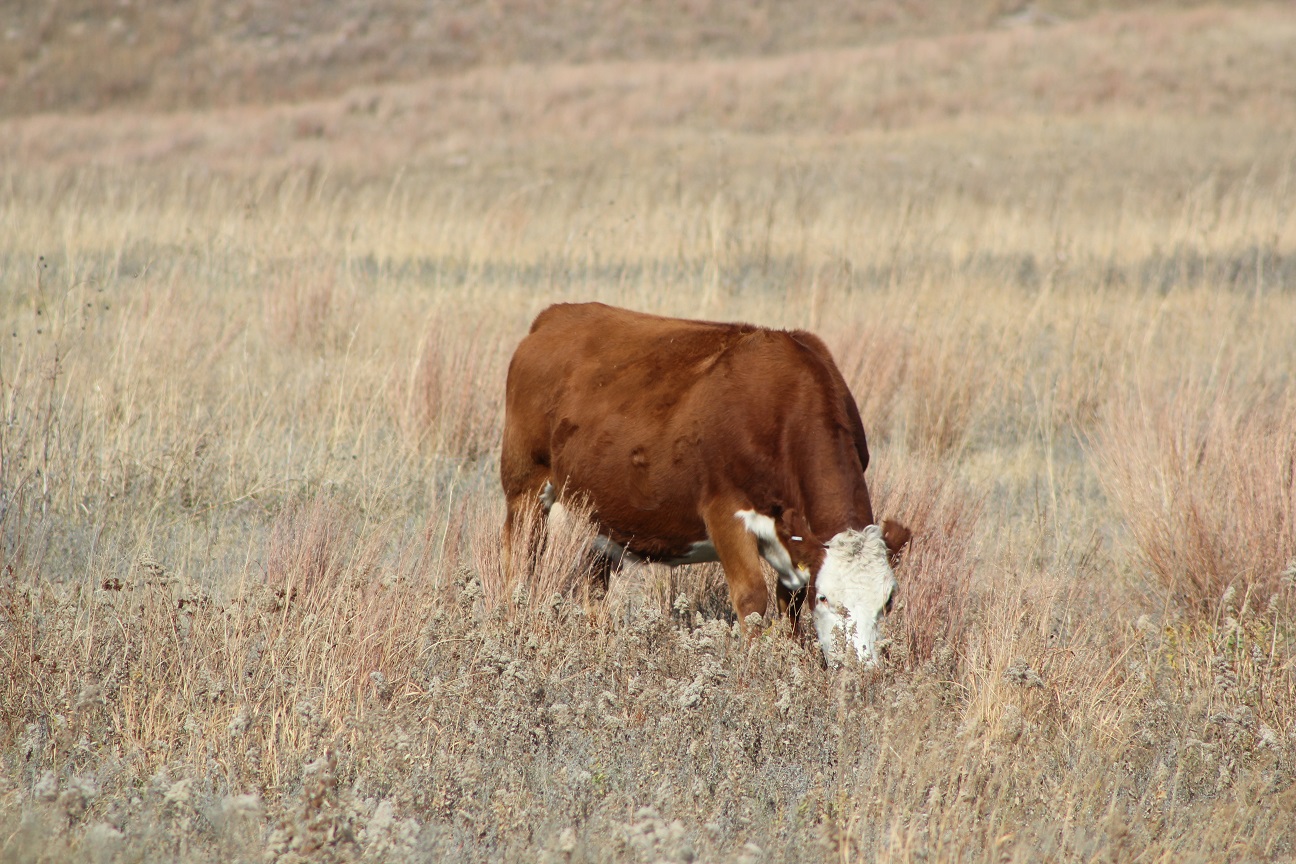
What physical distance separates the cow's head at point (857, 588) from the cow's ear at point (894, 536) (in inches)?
7.2

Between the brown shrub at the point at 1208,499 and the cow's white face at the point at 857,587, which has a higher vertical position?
the cow's white face at the point at 857,587

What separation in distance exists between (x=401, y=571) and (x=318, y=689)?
0.90m

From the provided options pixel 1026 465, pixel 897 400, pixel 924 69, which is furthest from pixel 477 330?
pixel 924 69

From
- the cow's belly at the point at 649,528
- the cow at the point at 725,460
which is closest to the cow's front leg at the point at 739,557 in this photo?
the cow at the point at 725,460

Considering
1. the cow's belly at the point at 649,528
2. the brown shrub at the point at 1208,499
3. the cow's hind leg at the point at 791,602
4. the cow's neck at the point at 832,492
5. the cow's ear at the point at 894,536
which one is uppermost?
the cow's neck at the point at 832,492

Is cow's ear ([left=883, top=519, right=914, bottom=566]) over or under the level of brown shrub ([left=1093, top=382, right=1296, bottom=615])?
over

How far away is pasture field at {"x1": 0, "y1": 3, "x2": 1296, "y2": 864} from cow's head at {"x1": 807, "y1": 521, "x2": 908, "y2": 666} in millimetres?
247

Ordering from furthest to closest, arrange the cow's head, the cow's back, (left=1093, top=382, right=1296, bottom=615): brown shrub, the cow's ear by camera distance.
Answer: (left=1093, top=382, right=1296, bottom=615): brown shrub, the cow's back, the cow's ear, the cow's head

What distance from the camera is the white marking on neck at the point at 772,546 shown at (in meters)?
3.63

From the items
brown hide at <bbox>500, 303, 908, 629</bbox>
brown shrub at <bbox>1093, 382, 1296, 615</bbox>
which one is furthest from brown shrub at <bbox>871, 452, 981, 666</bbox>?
brown shrub at <bbox>1093, 382, 1296, 615</bbox>

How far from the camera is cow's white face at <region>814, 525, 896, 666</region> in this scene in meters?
3.36

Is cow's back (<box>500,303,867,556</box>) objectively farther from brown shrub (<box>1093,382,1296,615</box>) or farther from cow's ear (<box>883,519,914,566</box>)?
brown shrub (<box>1093,382,1296,615</box>)

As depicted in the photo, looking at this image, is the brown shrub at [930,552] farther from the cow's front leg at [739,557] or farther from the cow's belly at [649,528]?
the cow's belly at [649,528]

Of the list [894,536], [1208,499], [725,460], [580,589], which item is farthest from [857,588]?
[1208,499]
